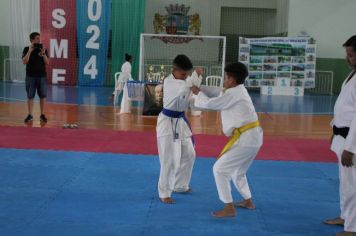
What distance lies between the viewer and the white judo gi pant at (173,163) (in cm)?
470

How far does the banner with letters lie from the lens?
18047 millimetres

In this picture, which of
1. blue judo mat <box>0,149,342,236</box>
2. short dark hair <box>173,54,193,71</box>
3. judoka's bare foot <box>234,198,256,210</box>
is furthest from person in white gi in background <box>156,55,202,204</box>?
judoka's bare foot <box>234,198,256,210</box>

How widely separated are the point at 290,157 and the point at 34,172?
388 centimetres

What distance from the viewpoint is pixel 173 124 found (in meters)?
4.71

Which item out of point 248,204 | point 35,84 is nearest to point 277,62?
point 35,84

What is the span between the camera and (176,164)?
4.85 m

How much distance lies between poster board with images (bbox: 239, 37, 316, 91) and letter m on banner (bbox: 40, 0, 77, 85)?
692cm

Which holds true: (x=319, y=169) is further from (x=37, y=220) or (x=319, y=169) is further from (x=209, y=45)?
(x=209, y=45)

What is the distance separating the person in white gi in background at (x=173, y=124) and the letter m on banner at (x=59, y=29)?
14518 millimetres

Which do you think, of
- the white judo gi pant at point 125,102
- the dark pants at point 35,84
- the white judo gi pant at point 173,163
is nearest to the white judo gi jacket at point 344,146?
the white judo gi pant at point 173,163

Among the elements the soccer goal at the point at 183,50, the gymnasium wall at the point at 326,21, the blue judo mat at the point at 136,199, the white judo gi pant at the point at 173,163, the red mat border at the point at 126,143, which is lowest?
the blue judo mat at the point at 136,199

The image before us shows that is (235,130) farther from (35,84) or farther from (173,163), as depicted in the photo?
(35,84)

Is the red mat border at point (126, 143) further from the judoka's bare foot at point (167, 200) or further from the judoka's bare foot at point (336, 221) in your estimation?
A: the judoka's bare foot at point (336, 221)

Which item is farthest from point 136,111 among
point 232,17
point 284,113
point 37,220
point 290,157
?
point 232,17
